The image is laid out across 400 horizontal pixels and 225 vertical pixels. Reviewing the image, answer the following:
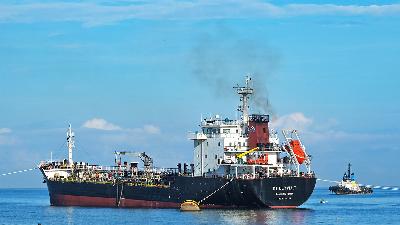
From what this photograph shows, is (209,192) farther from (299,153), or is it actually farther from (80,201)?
(80,201)

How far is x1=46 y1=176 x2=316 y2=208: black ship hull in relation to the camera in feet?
338

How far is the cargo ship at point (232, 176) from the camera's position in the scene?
103938mm

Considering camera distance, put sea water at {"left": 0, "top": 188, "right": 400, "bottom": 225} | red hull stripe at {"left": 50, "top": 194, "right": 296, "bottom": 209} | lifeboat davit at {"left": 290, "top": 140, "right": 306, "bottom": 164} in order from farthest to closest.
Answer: red hull stripe at {"left": 50, "top": 194, "right": 296, "bottom": 209}, lifeboat davit at {"left": 290, "top": 140, "right": 306, "bottom": 164}, sea water at {"left": 0, "top": 188, "right": 400, "bottom": 225}

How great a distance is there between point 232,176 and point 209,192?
11.1 ft

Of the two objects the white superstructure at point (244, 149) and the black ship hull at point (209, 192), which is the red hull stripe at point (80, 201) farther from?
the white superstructure at point (244, 149)

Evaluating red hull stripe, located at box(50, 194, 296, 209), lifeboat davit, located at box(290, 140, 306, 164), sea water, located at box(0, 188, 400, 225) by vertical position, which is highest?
lifeboat davit, located at box(290, 140, 306, 164)

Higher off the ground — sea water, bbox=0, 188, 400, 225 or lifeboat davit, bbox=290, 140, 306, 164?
lifeboat davit, bbox=290, 140, 306, 164

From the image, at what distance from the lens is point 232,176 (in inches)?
4166

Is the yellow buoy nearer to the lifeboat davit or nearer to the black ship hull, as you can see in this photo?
the black ship hull

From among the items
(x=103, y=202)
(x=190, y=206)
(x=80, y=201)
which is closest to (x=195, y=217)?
(x=190, y=206)

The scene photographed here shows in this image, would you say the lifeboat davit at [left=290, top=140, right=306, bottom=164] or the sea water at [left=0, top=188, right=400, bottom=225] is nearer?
the sea water at [left=0, top=188, right=400, bottom=225]

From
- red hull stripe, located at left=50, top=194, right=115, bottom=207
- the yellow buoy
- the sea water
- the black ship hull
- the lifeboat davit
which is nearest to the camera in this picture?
the sea water

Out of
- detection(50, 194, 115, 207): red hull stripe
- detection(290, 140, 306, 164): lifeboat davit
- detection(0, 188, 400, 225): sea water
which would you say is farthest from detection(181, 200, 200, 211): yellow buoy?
detection(50, 194, 115, 207): red hull stripe

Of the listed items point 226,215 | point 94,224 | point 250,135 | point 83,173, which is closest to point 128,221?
point 94,224
